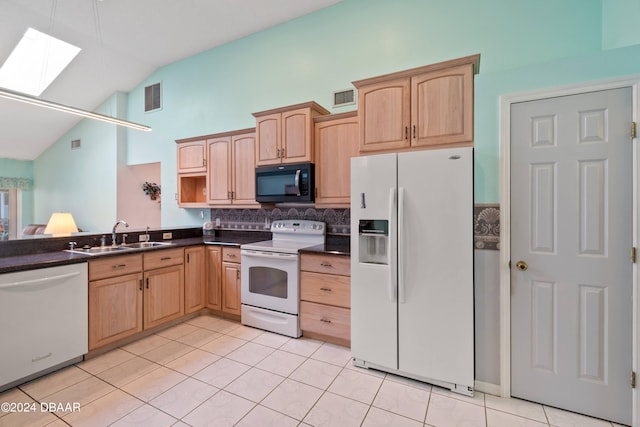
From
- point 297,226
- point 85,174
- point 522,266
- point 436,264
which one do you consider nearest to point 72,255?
point 297,226

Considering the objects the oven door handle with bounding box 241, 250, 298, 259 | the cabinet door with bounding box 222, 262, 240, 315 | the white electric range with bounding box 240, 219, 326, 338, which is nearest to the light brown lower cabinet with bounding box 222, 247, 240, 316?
the cabinet door with bounding box 222, 262, 240, 315

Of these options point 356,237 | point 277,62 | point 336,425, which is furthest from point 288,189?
point 336,425

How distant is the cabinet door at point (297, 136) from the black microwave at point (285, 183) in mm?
94

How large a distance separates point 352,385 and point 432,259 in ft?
3.63

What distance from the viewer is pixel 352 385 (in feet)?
7.01

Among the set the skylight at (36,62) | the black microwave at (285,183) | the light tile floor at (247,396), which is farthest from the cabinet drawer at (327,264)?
the skylight at (36,62)

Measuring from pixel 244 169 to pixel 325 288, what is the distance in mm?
1805

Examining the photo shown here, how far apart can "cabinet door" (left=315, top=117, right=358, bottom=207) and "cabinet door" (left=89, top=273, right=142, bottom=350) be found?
1.99 m

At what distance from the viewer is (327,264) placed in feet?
8.91

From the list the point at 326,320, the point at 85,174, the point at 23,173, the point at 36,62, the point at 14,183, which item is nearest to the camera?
the point at 326,320

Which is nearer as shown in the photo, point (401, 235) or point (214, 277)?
point (401, 235)

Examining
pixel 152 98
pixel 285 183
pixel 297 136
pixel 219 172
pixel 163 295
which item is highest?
pixel 152 98

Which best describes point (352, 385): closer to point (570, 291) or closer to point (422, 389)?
point (422, 389)

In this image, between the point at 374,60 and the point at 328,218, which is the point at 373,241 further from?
the point at 374,60
